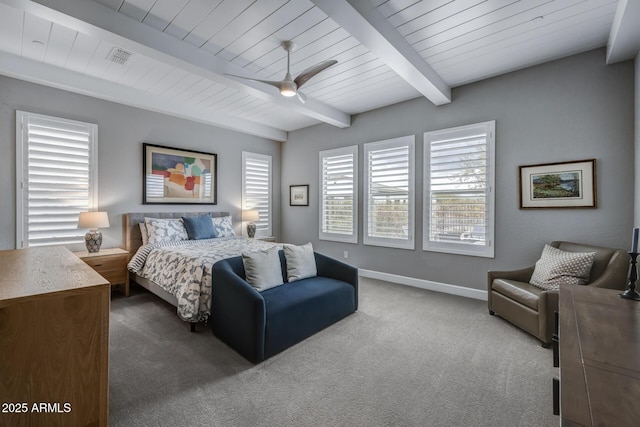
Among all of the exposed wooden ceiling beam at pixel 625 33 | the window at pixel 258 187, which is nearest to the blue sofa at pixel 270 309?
the window at pixel 258 187

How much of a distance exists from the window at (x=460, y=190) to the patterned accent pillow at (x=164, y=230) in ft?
12.1

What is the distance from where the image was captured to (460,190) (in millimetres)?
3889

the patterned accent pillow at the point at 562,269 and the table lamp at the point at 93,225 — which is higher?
the table lamp at the point at 93,225

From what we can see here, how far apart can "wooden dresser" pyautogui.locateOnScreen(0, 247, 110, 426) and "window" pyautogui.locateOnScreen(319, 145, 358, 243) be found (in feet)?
13.3

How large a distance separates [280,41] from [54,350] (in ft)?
9.51

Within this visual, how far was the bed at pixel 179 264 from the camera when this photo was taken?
2.83 meters

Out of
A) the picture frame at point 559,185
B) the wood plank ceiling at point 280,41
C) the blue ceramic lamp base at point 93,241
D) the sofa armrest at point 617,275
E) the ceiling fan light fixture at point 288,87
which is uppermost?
the wood plank ceiling at point 280,41

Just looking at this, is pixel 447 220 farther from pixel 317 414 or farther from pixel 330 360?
pixel 317 414

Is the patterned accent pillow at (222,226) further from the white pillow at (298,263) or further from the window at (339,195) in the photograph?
the white pillow at (298,263)

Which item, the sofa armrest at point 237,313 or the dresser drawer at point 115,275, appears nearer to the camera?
the sofa armrest at point 237,313

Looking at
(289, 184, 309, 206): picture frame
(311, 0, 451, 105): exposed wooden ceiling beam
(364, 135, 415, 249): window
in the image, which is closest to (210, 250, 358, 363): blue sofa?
(364, 135, 415, 249): window

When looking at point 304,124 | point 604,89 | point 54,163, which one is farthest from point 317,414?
point 304,124

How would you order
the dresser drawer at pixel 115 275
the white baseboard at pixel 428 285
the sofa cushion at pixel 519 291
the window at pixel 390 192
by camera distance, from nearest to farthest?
the sofa cushion at pixel 519 291
the dresser drawer at pixel 115 275
the white baseboard at pixel 428 285
the window at pixel 390 192

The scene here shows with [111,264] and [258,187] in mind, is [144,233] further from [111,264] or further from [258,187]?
[258,187]
